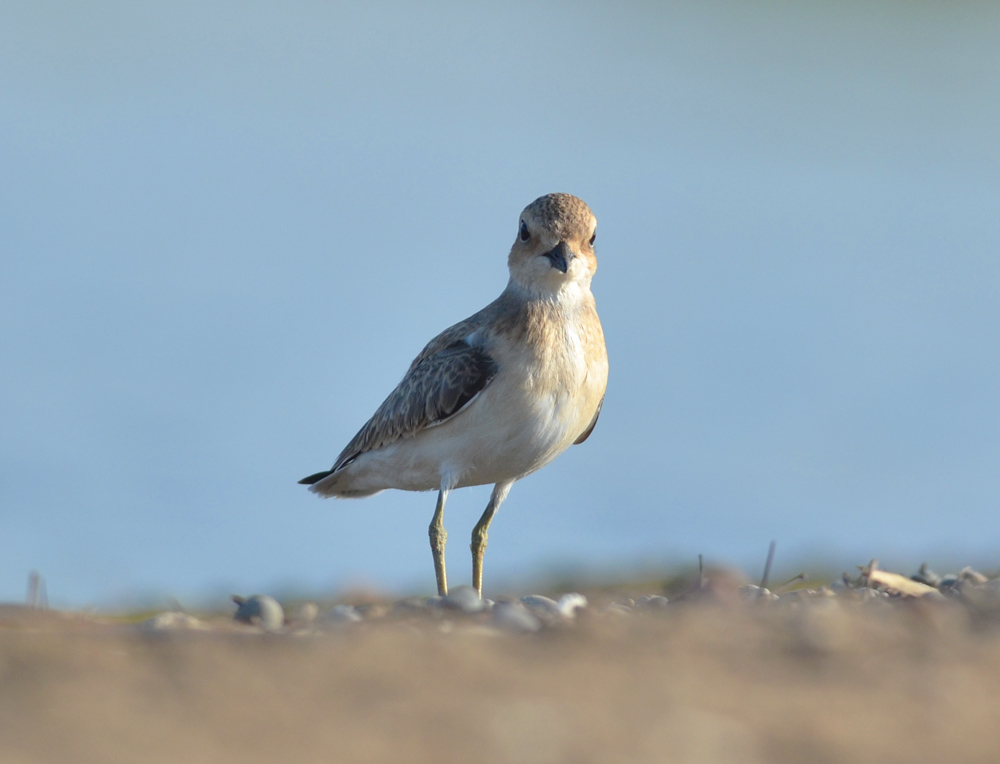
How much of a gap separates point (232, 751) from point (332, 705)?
0.47 metres

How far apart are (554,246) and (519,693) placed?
5.11 meters

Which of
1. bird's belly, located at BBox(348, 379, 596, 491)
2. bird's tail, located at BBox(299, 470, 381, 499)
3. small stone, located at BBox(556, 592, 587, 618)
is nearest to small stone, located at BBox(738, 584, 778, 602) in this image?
small stone, located at BBox(556, 592, 587, 618)

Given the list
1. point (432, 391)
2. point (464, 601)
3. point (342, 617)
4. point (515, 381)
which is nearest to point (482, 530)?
point (432, 391)

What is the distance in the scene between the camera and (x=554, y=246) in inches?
336

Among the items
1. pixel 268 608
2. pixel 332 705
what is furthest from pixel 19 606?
pixel 332 705

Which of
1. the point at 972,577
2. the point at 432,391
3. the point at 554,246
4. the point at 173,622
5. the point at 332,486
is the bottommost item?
the point at 173,622

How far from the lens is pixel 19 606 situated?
5742 millimetres

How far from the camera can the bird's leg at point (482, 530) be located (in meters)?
9.17

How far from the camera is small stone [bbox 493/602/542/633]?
5.06 metres

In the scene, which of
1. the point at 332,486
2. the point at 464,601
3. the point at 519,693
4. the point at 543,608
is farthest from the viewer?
the point at 332,486

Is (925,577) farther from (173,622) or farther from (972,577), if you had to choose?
(173,622)

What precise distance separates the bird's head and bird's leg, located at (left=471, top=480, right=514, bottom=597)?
165 cm

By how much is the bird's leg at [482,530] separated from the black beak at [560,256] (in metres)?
1.82

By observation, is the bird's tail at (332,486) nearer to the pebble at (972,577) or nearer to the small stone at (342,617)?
the small stone at (342,617)
